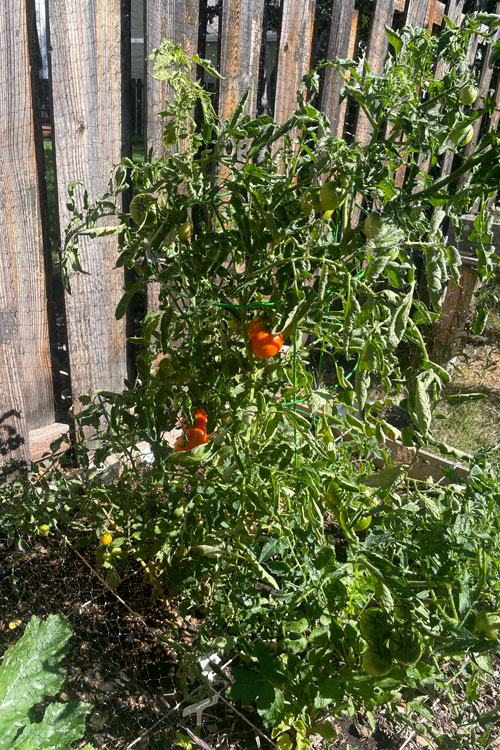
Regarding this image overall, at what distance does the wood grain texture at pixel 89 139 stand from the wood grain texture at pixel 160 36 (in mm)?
97

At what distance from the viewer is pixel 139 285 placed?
1.23 m

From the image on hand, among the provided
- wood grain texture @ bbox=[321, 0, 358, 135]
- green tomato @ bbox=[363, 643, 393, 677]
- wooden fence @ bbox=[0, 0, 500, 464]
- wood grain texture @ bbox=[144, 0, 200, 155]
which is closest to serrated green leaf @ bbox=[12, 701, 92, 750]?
green tomato @ bbox=[363, 643, 393, 677]

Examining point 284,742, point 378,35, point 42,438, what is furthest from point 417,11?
point 284,742

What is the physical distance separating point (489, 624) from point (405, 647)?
0.43 ft

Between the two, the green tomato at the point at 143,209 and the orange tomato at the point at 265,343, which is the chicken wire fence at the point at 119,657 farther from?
the green tomato at the point at 143,209

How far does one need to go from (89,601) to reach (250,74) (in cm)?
190

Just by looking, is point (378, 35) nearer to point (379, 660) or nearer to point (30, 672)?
point (379, 660)

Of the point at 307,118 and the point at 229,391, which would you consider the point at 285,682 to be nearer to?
the point at 229,391

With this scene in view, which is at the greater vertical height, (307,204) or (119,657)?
(307,204)

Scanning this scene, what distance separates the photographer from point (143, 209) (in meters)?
1.18

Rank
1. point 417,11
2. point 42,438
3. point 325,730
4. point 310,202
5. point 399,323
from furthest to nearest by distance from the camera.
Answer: point 417,11, point 42,438, point 325,730, point 310,202, point 399,323

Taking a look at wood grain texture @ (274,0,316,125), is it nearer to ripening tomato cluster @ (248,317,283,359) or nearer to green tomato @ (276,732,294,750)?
ripening tomato cluster @ (248,317,283,359)

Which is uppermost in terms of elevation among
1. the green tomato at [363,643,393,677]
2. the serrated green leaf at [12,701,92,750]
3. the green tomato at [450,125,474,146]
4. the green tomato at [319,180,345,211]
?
the green tomato at [450,125,474,146]

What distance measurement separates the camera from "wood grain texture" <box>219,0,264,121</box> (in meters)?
2.16
